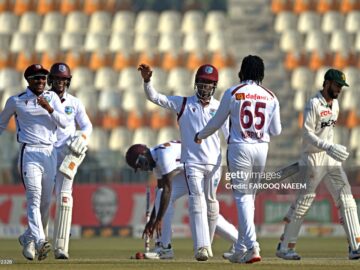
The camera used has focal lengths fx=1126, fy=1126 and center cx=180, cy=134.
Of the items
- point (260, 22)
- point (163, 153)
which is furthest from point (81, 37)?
point (163, 153)

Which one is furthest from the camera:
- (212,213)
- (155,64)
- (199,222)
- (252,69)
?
(155,64)

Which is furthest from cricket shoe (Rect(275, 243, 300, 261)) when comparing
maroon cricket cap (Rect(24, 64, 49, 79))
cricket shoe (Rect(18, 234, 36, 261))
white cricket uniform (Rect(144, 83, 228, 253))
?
maroon cricket cap (Rect(24, 64, 49, 79))

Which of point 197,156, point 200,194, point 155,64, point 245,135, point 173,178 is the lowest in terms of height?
point 200,194

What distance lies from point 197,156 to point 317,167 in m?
1.48

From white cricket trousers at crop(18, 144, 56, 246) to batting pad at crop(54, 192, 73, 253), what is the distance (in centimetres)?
18

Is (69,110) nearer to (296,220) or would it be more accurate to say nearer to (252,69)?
(252,69)

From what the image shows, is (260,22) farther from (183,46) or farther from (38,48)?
(38,48)

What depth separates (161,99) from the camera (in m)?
12.7

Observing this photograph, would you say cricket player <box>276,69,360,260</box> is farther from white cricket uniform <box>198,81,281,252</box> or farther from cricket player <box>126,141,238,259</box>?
white cricket uniform <box>198,81,281,252</box>

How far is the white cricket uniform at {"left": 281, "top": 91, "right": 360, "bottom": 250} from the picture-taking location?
42.4 ft

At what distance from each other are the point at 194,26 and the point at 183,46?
1.01m

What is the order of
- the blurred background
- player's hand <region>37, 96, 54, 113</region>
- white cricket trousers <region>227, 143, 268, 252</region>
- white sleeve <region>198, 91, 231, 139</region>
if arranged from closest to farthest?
white cricket trousers <region>227, 143, 268, 252</region> → white sleeve <region>198, 91, 231, 139</region> → player's hand <region>37, 96, 54, 113</region> → the blurred background

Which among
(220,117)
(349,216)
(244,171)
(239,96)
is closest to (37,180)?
(220,117)

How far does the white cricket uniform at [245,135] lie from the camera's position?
11758 millimetres
